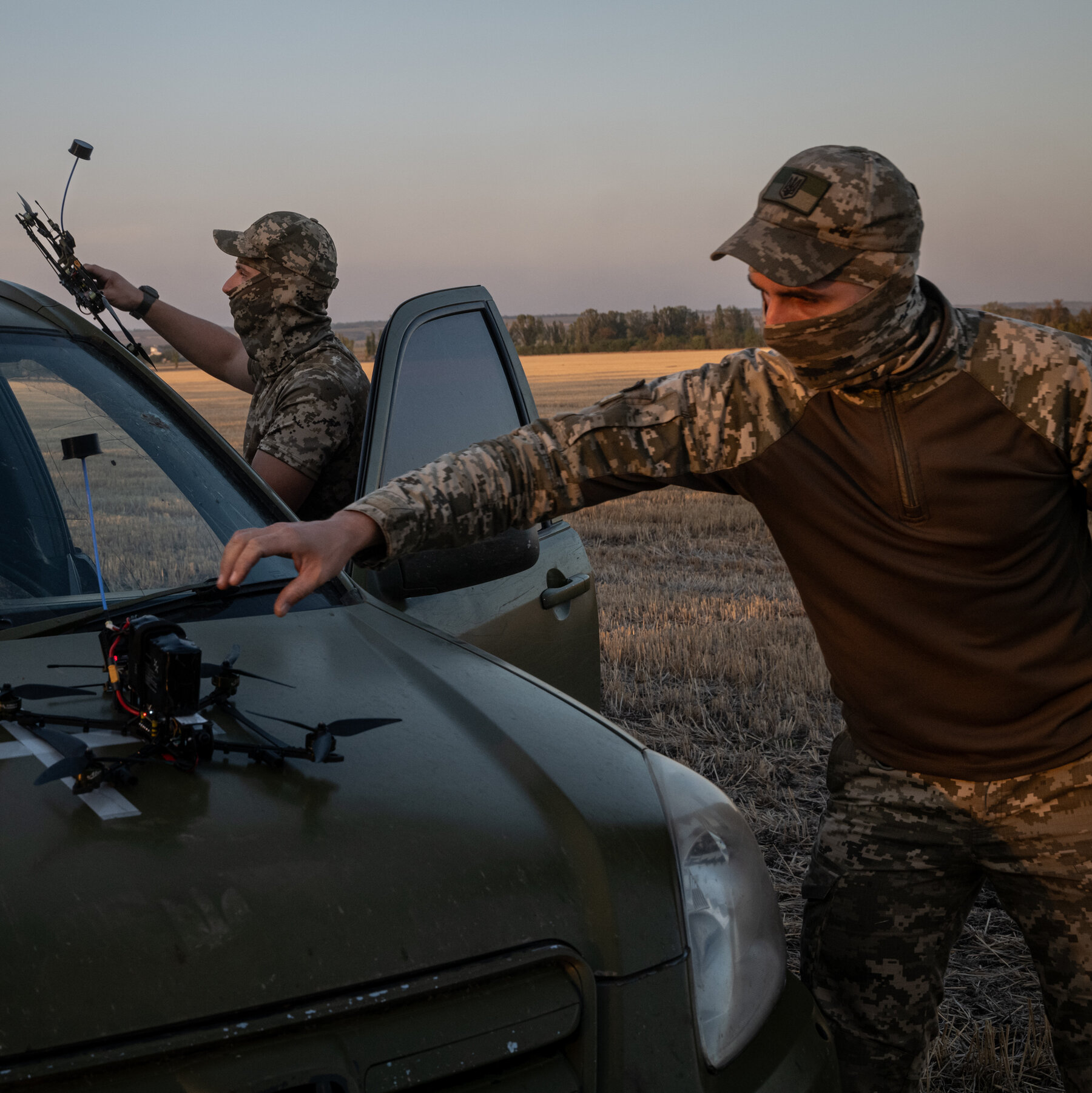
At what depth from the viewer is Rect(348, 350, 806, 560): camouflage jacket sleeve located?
2.29 m

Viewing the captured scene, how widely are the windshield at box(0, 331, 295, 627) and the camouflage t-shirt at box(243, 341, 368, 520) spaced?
83 cm

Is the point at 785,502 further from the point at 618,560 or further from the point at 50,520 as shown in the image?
the point at 618,560

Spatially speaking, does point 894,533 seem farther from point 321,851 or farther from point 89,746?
point 89,746

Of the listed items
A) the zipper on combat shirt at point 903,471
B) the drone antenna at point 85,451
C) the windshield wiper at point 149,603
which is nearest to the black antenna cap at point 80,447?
the drone antenna at point 85,451

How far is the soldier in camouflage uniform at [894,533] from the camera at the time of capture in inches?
83.9

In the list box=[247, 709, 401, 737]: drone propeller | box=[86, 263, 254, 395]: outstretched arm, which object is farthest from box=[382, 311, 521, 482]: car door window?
box=[86, 263, 254, 395]: outstretched arm

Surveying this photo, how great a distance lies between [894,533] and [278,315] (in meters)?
2.23

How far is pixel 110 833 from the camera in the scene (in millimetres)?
1371

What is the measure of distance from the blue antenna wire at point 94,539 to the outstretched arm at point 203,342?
2321mm

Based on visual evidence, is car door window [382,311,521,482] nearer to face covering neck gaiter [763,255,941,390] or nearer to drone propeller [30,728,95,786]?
face covering neck gaiter [763,255,941,390]

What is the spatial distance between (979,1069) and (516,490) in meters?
1.91

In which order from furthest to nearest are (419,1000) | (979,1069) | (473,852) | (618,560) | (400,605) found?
(618,560) < (979,1069) < (400,605) < (473,852) < (419,1000)

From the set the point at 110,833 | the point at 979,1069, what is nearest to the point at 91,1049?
the point at 110,833

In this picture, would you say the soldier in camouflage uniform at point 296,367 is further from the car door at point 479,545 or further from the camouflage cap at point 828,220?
the camouflage cap at point 828,220
